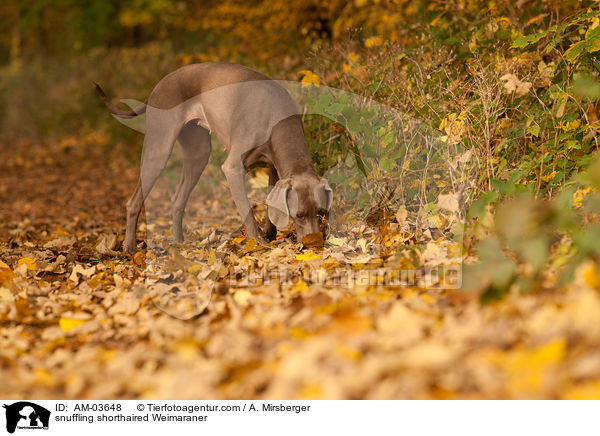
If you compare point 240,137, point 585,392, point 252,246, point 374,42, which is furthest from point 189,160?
point 585,392

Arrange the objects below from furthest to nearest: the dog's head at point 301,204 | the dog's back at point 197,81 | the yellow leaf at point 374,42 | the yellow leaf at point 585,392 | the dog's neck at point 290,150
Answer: the yellow leaf at point 374,42 → the dog's back at point 197,81 → the dog's neck at point 290,150 → the dog's head at point 301,204 → the yellow leaf at point 585,392

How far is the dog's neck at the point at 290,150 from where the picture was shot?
401 centimetres

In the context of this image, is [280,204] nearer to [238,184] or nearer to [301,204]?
[301,204]

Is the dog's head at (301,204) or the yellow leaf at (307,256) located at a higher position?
the dog's head at (301,204)

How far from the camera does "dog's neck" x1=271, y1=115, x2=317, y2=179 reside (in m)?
4.01

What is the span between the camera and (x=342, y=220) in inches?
167

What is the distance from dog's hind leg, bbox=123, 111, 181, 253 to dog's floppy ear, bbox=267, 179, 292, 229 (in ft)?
3.94

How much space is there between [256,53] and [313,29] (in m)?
1.04

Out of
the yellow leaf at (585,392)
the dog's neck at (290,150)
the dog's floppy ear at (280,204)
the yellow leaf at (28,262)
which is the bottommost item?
the yellow leaf at (28,262)

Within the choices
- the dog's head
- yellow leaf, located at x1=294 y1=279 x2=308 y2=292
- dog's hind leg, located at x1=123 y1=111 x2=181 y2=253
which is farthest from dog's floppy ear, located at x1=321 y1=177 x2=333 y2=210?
dog's hind leg, located at x1=123 y1=111 x2=181 y2=253

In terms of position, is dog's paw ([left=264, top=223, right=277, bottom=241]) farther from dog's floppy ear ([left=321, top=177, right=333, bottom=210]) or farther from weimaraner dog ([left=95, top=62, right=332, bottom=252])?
dog's floppy ear ([left=321, top=177, right=333, bottom=210])

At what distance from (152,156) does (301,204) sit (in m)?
1.54
